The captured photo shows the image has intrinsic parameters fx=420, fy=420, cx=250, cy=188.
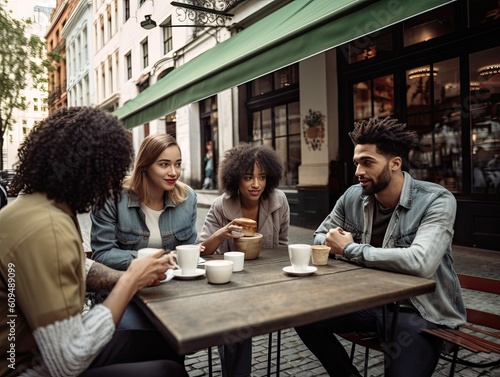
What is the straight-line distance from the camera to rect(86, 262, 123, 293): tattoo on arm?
1.93m

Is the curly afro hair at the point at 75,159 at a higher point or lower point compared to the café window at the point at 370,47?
lower

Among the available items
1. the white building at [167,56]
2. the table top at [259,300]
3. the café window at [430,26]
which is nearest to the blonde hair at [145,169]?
the table top at [259,300]

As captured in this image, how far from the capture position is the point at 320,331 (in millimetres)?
2338

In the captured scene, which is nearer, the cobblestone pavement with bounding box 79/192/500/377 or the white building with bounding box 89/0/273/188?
the cobblestone pavement with bounding box 79/192/500/377

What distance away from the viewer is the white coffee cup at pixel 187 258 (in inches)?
77.4

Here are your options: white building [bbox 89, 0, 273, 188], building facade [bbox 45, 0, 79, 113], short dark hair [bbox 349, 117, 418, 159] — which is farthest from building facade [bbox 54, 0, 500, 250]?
building facade [bbox 45, 0, 79, 113]

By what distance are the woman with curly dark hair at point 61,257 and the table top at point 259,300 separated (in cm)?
17

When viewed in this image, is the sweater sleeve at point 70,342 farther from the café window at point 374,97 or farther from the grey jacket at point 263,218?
the café window at point 374,97

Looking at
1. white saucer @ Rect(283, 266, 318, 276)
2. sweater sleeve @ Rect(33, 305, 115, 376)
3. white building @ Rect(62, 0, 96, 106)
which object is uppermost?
white building @ Rect(62, 0, 96, 106)

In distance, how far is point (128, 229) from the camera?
8.57 feet

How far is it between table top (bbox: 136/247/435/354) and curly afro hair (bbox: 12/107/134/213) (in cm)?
48

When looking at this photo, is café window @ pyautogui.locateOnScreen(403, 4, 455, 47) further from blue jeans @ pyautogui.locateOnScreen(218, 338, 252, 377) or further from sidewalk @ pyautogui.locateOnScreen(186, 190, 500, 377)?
blue jeans @ pyautogui.locateOnScreen(218, 338, 252, 377)

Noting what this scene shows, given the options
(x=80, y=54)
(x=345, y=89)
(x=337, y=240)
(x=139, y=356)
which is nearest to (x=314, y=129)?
(x=345, y=89)

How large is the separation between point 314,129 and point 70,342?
7.53 meters
